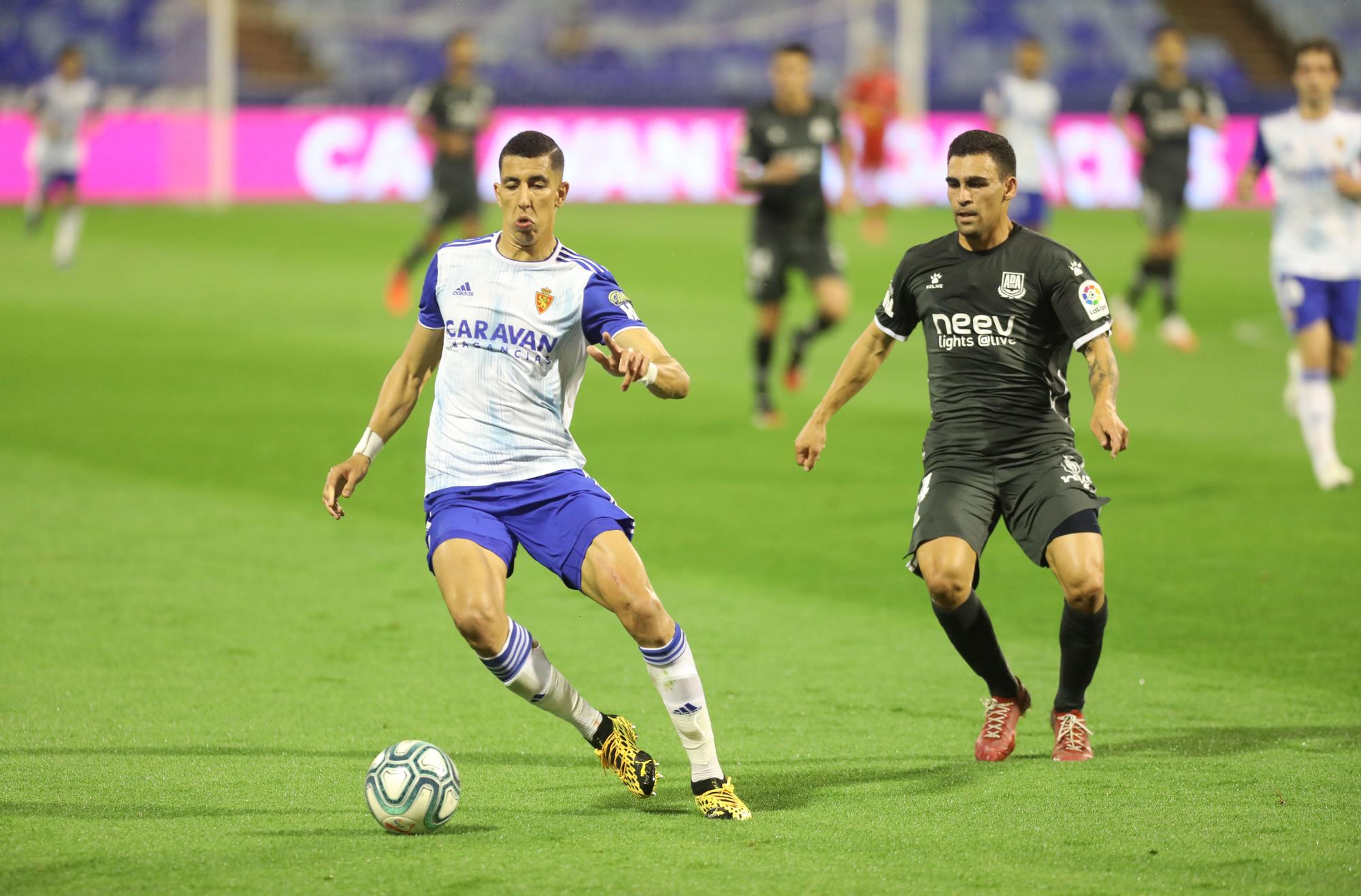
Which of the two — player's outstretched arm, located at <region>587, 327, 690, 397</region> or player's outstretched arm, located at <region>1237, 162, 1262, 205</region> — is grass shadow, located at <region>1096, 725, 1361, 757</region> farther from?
player's outstretched arm, located at <region>1237, 162, 1262, 205</region>

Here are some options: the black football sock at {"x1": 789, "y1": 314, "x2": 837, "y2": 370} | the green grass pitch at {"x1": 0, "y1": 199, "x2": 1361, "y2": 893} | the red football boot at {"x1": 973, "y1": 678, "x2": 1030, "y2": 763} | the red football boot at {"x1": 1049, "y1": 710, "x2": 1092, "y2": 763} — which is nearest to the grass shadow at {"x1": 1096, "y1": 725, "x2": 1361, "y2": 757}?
the green grass pitch at {"x1": 0, "y1": 199, "x2": 1361, "y2": 893}

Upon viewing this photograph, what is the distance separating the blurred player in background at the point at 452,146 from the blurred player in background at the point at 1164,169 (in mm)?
6399

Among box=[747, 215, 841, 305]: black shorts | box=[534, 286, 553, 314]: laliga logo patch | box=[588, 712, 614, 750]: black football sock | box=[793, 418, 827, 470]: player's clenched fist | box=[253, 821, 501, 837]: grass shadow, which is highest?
box=[747, 215, 841, 305]: black shorts

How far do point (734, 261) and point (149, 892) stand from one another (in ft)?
63.9

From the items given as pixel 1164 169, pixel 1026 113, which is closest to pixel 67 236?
pixel 1026 113

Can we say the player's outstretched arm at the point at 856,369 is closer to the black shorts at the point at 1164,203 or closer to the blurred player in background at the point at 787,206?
the blurred player in background at the point at 787,206

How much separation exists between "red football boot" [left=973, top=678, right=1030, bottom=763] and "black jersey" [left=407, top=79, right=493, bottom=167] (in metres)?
13.2

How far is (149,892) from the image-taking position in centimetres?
431

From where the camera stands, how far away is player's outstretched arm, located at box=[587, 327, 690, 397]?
186 inches

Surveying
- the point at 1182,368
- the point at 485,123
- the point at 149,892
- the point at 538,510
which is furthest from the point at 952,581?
the point at 485,123

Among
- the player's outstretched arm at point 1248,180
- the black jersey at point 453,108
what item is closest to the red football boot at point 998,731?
the player's outstretched arm at point 1248,180

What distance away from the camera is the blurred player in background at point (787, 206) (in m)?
12.5

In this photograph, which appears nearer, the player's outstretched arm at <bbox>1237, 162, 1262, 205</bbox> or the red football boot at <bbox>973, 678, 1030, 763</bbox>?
the red football boot at <bbox>973, 678, 1030, 763</bbox>

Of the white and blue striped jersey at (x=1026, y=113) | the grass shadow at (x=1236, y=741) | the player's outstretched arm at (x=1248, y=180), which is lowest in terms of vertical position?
the grass shadow at (x=1236, y=741)
